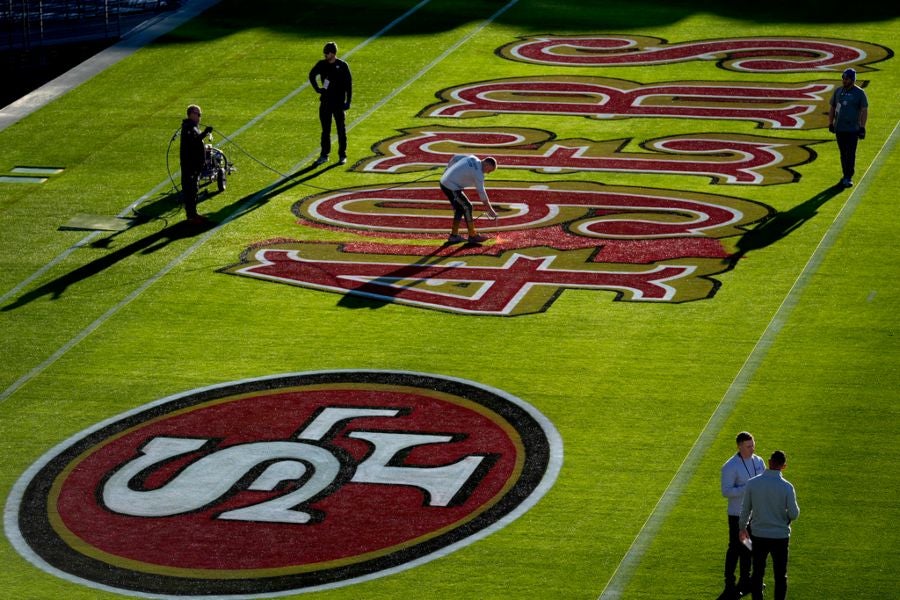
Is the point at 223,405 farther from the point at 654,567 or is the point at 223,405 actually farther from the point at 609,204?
the point at 609,204

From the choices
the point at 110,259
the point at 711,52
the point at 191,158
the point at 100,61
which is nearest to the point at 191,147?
the point at 191,158

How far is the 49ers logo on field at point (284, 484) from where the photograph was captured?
54.1 ft

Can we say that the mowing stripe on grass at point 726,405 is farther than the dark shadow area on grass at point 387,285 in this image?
No

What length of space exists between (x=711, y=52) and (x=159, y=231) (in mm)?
16050

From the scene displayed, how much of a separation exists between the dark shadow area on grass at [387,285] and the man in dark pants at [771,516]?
33.4 feet

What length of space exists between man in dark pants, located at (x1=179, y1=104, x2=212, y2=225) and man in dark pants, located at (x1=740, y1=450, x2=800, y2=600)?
1494cm

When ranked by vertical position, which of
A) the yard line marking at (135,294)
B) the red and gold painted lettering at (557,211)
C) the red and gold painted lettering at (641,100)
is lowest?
the yard line marking at (135,294)

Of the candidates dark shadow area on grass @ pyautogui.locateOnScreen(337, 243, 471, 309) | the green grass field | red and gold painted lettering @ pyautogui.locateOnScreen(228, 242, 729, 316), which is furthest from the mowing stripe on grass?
dark shadow area on grass @ pyautogui.locateOnScreen(337, 243, 471, 309)

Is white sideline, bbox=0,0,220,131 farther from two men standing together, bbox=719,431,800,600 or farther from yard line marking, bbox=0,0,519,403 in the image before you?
two men standing together, bbox=719,431,800,600

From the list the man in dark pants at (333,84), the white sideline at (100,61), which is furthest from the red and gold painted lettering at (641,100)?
the white sideline at (100,61)

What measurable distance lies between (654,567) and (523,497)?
211 centimetres

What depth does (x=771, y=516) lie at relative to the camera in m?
14.2

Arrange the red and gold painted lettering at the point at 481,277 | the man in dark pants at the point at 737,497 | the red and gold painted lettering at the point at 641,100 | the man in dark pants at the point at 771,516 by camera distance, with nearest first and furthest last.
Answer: the man in dark pants at the point at 771,516 → the man in dark pants at the point at 737,497 → the red and gold painted lettering at the point at 481,277 → the red and gold painted lettering at the point at 641,100

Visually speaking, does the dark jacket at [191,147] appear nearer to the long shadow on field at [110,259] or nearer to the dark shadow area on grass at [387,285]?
the long shadow on field at [110,259]
